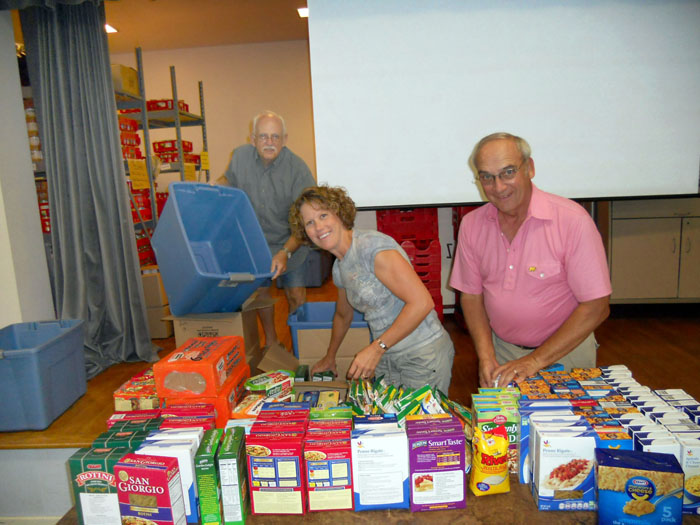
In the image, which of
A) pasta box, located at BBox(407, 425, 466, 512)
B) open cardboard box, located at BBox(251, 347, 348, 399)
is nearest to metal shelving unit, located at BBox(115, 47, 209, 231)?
open cardboard box, located at BBox(251, 347, 348, 399)

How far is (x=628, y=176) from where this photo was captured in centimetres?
283

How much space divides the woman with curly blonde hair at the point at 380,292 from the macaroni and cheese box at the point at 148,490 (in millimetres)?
677

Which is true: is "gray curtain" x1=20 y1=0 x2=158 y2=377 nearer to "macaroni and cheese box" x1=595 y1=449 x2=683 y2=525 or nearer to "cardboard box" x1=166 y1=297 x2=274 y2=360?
"cardboard box" x1=166 y1=297 x2=274 y2=360

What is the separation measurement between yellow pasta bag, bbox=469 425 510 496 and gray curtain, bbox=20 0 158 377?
9.42 feet

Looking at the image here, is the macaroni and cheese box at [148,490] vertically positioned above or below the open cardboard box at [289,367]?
above

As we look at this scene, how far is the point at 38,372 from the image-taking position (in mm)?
2289

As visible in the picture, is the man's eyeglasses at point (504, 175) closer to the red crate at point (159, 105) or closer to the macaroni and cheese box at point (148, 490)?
the macaroni and cheese box at point (148, 490)

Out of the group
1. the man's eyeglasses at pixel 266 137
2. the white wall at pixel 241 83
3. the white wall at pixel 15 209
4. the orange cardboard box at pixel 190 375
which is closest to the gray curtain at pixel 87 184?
the white wall at pixel 15 209

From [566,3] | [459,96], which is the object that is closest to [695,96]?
[566,3]

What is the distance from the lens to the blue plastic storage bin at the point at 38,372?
227 centimetres

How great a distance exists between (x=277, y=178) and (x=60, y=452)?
177 centimetres

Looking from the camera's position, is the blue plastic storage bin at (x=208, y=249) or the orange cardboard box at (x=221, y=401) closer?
the orange cardboard box at (x=221, y=401)

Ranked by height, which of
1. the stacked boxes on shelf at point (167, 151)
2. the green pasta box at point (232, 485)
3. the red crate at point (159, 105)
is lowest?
the green pasta box at point (232, 485)

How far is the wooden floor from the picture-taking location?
7.62ft
